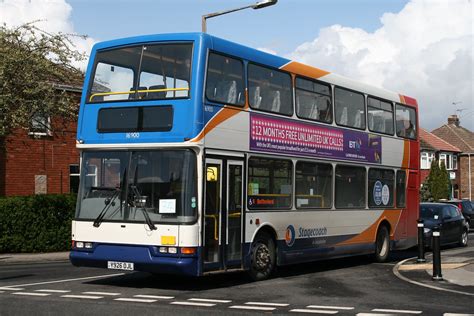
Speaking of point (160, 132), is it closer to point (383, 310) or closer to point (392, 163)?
point (383, 310)

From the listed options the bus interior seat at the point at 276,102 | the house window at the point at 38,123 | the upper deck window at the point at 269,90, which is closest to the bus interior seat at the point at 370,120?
the upper deck window at the point at 269,90

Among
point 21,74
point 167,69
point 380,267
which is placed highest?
point 21,74

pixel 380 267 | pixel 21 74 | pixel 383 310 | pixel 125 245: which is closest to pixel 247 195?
pixel 125 245

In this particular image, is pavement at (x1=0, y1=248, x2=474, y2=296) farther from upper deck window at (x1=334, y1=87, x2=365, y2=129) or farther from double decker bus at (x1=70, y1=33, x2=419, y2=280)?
upper deck window at (x1=334, y1=87, x2=365, y2=129)

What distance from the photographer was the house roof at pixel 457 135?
7681 centimetres

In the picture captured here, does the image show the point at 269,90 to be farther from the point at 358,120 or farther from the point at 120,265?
the point at 120,265

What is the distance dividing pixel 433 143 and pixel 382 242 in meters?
56.4

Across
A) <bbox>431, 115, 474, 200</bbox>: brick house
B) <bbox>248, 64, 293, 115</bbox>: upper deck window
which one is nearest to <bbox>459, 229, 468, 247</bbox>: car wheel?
<bbox>248, 64, 293, 115</bbox>: upper deck window

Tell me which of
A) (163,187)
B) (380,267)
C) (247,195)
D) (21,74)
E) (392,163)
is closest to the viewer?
(163,187)

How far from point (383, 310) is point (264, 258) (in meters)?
3.85

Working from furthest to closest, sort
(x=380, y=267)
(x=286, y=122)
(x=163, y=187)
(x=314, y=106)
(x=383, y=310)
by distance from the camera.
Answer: (x=380, y=267), (x=314, y=106), (x=286, y=122), (x=163, y=187), (x=383, y=310)

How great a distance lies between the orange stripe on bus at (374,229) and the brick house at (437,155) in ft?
168

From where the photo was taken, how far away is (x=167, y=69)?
1236cm

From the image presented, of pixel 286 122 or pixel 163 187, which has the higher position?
pixel 286 122
